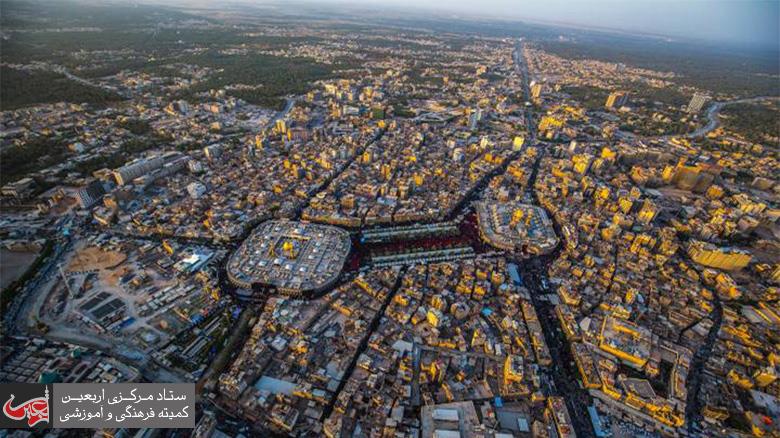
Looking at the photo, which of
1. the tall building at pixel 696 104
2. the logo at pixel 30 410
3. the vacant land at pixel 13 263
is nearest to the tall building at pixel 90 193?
the vacant land at pixel 13 263

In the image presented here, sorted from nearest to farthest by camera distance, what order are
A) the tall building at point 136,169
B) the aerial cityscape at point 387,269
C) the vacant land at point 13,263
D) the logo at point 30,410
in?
the logo at point 30,410 < the aerial cityscape at point 387,269 < the vacant land at point 13,263 < the tall building at point 136,169

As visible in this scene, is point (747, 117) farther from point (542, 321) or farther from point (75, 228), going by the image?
point (75, 228)

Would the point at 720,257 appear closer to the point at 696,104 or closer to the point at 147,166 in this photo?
the point at 147,166

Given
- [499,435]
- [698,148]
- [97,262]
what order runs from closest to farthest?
[499,435] < [97,262] < [698,148]

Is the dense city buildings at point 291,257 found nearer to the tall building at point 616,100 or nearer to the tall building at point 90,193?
the tall building at point 90,193

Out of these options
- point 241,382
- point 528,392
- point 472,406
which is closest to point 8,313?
point 241,382

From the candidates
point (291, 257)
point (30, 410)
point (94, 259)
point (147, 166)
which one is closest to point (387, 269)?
point (291, 257)
